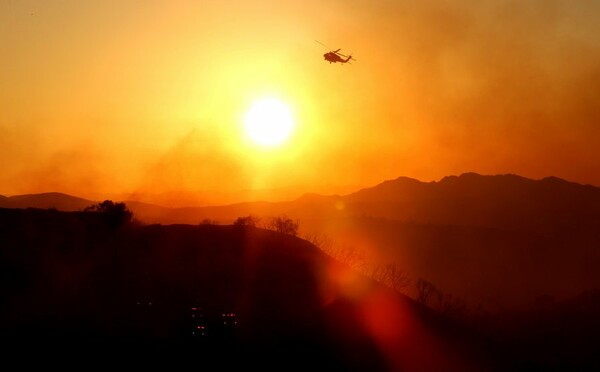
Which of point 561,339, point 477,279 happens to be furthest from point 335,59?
point 477,279

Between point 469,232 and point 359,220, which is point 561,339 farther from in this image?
point 359,220

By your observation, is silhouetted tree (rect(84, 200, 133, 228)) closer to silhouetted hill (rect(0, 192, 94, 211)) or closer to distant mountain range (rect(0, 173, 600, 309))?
distant mountain range (rect(0, 173, 600, 309))

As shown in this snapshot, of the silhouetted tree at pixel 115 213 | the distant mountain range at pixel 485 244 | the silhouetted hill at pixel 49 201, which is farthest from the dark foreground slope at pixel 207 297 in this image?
the silhouetted hill at pixel 49 201

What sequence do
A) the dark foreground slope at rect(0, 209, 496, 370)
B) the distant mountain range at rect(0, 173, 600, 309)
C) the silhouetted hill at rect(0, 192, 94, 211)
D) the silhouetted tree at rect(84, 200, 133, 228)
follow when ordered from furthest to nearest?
the silhouetted hill at rect(0, 192, 94, 211) < the distant mountain range at rect(0, 173, 600, 309) < the silhouetted tree at rect(84, 200, 133, 228) < the dark foreground slope at rect(0, 209, 496, 370)

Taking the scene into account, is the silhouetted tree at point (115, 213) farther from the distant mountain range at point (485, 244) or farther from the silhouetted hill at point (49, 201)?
the silhouetted hill at point (49, 201)

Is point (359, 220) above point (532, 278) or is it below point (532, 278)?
above

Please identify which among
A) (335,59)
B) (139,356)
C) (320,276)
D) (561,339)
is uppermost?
(335,59)

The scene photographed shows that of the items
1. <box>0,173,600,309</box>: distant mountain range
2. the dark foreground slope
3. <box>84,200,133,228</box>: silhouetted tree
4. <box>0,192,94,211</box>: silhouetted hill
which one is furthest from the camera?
<box>0,192,94,211</box>: silhouetted hill

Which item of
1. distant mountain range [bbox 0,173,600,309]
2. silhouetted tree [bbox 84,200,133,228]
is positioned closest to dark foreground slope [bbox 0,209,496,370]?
silhouetted tree [bbox 84,200,133,228]

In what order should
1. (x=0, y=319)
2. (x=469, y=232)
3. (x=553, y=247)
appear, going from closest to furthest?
(x=0, y=319) → (x=553, y=247) → (x=469, y=232)
